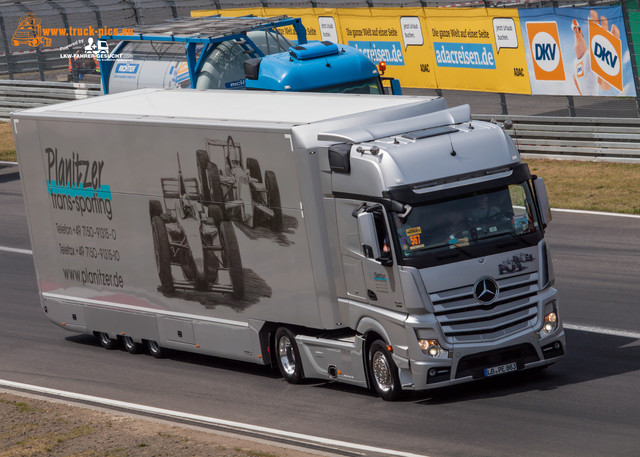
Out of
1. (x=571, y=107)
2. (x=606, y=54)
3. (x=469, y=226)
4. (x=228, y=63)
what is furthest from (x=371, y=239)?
(x=571, y=107)

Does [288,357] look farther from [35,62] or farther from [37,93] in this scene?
[35,62]

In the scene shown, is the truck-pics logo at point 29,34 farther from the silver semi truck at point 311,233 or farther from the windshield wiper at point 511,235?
the windshield wiper at point 511,235

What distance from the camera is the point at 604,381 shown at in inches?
523

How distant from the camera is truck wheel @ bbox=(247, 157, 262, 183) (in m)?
14.0

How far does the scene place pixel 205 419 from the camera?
13398 millimetres

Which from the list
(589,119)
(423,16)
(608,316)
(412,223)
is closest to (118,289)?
(412,223)

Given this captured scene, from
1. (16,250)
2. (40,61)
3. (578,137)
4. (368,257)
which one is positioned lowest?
(16,250)

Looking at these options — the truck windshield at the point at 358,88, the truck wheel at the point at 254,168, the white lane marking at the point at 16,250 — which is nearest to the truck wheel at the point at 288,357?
the truck wheel at the point at 254,168

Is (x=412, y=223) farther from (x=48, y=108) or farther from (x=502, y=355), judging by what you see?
(x=48, y=108)

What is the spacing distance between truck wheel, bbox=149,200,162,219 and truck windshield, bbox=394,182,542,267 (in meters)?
4.39

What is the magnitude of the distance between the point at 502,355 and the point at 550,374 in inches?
48.1

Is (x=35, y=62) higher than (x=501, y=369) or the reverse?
higher

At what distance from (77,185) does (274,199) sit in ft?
14.3

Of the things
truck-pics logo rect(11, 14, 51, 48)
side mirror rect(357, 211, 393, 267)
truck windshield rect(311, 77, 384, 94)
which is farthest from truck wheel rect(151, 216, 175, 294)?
truck-pics logo rect(11, 14, 51, 48)
